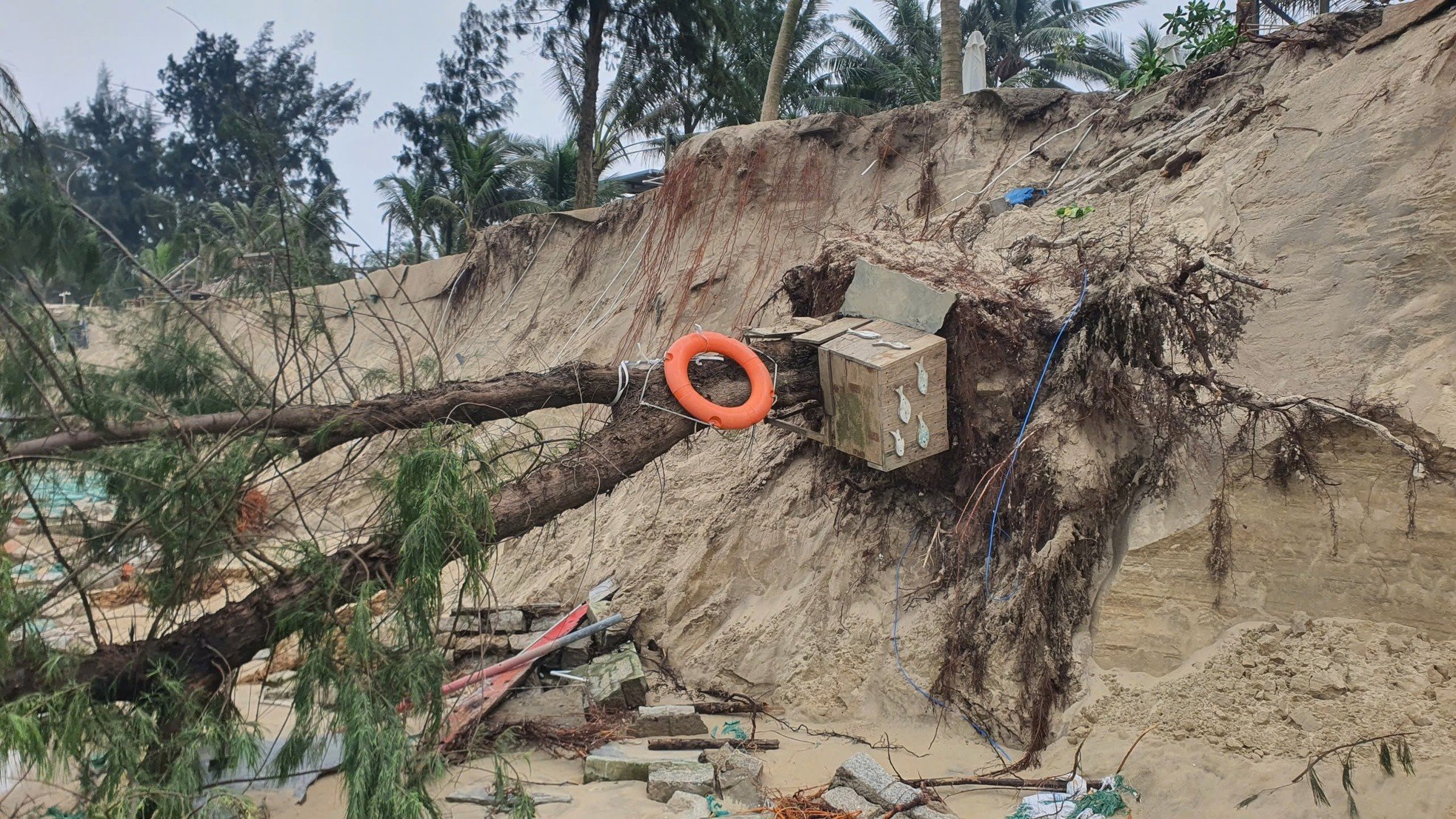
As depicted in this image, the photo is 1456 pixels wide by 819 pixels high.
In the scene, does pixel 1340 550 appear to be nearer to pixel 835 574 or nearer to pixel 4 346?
pixel 835 574

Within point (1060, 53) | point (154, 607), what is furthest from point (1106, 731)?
point (1060, 53)

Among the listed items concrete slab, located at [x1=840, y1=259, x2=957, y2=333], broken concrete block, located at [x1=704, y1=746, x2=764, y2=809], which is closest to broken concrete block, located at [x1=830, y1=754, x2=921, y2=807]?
broken concrete block, located at [x1=704, y1=746, x2=764, y2=809]

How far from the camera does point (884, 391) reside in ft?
16.2

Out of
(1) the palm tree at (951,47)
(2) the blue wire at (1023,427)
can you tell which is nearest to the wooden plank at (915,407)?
(2) the blue wire at (1023,427)

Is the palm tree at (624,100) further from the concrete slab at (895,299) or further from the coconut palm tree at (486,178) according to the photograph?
the concrete slab at (895,299)

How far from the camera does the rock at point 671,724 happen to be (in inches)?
204

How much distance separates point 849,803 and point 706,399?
1.97m

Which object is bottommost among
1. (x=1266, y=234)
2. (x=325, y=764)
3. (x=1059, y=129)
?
(x=325, y=764)

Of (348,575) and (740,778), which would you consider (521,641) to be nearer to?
(740,778)

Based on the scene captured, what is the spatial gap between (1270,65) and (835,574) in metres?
4.96

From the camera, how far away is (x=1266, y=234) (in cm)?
535

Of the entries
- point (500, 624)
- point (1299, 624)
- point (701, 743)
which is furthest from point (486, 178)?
point (1299, 624)

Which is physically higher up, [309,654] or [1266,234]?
[1266,234]

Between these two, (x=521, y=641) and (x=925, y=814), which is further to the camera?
(x=521, y=641)
